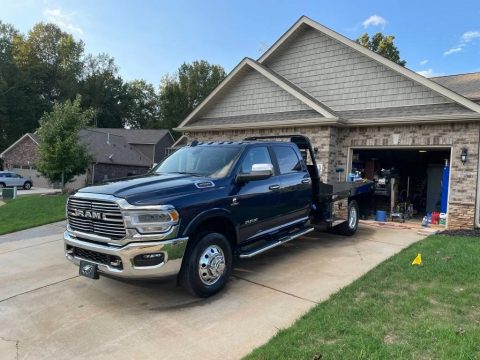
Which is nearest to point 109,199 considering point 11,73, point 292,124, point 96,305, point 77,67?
point 96,305

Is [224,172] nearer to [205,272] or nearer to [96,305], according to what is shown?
[205,272]

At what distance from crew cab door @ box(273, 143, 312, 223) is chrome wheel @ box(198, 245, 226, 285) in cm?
160

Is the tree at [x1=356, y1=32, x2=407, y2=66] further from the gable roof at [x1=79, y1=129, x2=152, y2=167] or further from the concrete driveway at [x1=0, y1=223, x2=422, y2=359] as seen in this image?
the concrete driveway at [x1=0, y1=223, x2=422, y2=359]

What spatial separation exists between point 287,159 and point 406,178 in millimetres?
10739

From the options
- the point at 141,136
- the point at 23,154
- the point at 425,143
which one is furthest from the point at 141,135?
the point at 425,143

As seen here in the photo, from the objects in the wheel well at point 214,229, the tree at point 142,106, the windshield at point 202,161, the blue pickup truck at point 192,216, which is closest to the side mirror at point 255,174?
the blue pickup truck at point 192,216

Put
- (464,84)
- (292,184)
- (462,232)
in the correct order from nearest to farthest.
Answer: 1. (292,184)
2. (462,232)
3. (464,84)

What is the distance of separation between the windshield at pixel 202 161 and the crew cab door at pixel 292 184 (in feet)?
3.39

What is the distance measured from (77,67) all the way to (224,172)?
64.8 m

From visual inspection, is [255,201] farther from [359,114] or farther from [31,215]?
[31,215]

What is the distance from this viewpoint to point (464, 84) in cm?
1456

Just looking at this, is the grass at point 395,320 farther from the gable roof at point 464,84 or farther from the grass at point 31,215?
the grass at point 31,215

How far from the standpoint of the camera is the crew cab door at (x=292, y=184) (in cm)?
613

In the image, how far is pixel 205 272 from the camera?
4.63 meters
